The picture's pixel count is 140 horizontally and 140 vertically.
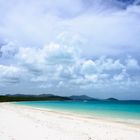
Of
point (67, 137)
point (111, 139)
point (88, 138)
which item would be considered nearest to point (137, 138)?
point (111, 139)

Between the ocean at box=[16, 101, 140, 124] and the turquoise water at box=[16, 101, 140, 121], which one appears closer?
the ocean at box=[16, 101, 140, 124]

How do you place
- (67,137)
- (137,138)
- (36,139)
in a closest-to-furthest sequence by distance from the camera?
(36,139), (67,137), (137,138)

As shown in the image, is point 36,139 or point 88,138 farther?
point 88,138

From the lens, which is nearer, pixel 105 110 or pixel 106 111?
pixel 106 111

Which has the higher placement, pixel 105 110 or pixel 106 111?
pixel 105 110

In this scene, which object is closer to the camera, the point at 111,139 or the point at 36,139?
the point at 36,139

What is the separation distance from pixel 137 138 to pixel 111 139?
1.48 meters

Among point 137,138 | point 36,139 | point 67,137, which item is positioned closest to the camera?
point 36,139

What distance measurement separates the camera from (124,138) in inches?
414

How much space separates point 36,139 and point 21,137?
0.68 meters

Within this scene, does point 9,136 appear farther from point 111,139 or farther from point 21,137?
point 111,139

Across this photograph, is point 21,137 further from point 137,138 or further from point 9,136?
point 137,138

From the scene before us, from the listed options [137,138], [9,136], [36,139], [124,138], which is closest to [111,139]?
[124,138]

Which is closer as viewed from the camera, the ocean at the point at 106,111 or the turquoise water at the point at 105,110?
the ocean at the point at 106,111
